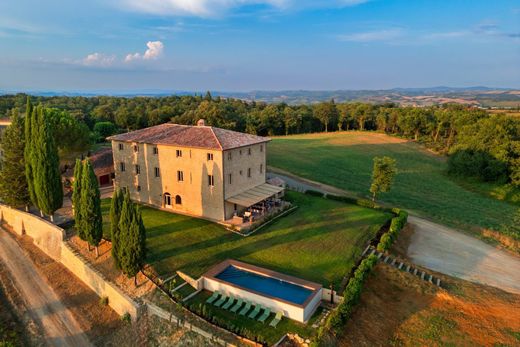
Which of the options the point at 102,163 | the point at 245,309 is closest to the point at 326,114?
the point at 102,163

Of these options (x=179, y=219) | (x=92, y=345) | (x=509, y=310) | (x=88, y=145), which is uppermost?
(x=88, y=145)

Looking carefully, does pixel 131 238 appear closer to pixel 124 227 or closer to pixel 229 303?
pixel 124 227

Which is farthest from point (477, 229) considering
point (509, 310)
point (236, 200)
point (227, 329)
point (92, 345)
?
point (92, 345)

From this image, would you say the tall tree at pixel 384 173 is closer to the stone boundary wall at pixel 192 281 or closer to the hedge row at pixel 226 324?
the stone boundary wall at pixel 192 281

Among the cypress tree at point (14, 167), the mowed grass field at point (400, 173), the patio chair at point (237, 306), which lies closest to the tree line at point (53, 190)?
the cypress tree at point (14, 167)

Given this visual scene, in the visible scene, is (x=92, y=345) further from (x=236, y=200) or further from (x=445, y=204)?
(x=445, y=204)

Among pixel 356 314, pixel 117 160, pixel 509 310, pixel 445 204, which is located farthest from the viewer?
pixel 445 204
